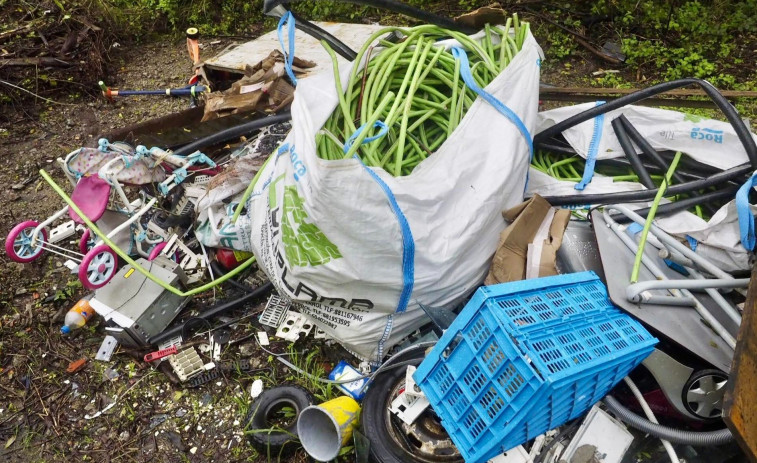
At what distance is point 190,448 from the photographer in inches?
80.3

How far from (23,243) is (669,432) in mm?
2566

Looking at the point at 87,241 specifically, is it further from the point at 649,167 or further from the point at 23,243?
the point at 649,167

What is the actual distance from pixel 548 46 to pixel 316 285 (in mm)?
2832

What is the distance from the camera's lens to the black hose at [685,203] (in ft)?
6.61

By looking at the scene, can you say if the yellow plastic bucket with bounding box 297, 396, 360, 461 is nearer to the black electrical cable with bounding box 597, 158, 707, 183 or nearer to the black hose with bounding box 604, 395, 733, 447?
the black hose with bounding box 604, 395, 733, 447

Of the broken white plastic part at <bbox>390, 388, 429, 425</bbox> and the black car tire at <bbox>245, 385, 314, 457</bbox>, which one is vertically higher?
the broken white plastic part at <bbox>390, 388, 429, 425</bbox>

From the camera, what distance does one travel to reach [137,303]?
2266 millimetres

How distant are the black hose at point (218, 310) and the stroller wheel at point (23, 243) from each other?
0.67 meters

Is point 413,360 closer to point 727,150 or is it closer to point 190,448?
point 190,448

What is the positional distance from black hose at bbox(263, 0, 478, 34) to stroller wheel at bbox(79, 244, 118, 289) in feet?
3.83

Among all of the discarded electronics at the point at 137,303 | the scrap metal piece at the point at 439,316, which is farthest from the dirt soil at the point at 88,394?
the scrap metal piece at the point at 439,316

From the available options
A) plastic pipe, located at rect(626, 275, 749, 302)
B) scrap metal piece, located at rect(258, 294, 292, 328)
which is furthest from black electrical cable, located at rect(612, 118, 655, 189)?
scrap metal piece, located at rect(258, 294, 292, 328)

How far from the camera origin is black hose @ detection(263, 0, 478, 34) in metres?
2.10

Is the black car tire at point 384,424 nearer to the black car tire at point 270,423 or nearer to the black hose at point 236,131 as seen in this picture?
the black car tire at point 270,423
